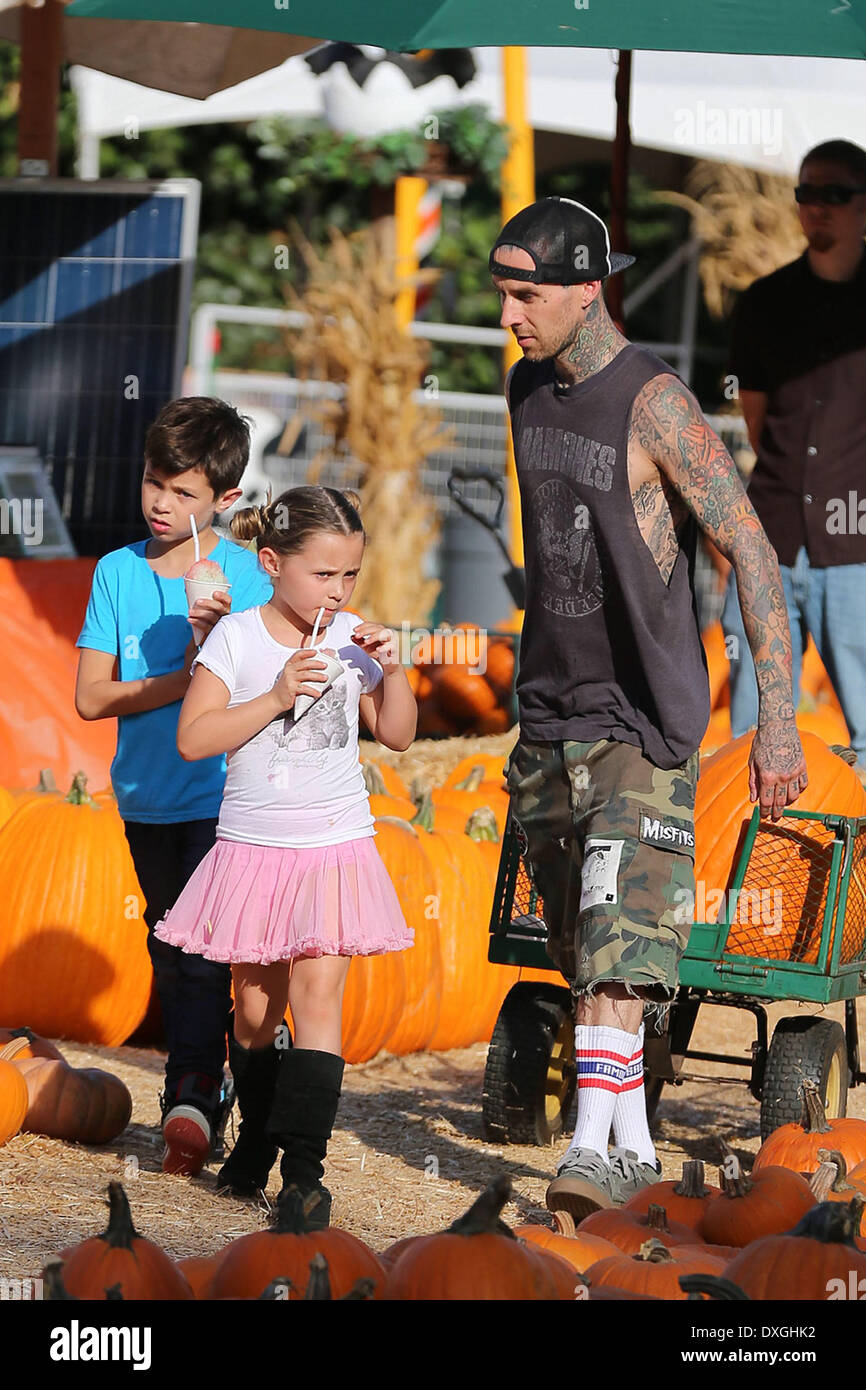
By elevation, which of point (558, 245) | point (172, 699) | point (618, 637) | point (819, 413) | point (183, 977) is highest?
point (819, 413)

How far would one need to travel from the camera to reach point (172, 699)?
416cm

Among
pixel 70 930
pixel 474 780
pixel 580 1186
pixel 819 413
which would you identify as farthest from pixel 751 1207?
pixel 819 413

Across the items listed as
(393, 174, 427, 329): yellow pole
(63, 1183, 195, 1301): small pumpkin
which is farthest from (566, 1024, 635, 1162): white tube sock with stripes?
(393, 174, 427, 329): yellow pole

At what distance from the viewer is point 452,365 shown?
690 inches

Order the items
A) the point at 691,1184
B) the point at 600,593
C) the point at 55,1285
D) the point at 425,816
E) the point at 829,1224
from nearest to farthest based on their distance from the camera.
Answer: the point at 55,1285
the point at 829,1224
the point at 691,1184
the point at 600,593
the point at 425,816

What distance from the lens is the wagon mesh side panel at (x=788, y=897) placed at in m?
4.52

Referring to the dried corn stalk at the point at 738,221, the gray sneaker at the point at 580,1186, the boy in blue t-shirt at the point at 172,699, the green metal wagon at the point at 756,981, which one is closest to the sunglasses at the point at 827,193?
the green metal wagon at the point at 756,981

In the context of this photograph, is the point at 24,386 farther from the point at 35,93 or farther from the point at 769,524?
the point at 769,524

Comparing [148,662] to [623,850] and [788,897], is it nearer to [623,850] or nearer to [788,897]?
[623,850]

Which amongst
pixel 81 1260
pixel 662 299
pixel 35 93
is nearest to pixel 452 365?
pixel 662 299

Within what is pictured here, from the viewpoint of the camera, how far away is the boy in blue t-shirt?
4180mm

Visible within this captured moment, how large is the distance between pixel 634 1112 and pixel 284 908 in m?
0.87

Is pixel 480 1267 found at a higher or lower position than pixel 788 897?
lower

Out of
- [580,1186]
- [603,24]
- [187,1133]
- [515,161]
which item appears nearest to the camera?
[580,1186]
